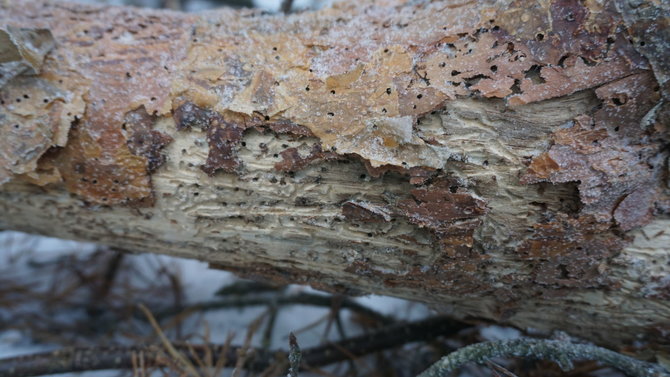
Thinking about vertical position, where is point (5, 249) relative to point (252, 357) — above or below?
above

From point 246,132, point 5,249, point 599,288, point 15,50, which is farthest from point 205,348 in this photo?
point 5,249

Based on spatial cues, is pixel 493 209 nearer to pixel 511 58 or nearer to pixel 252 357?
pixel 511 58

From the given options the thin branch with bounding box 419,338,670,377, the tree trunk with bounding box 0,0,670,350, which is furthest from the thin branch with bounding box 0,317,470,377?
the thin branch with bounding box 419,338,670,377

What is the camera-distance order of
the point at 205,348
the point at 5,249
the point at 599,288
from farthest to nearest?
the point at 5,249 < the point at 205,348 < the point at 599,288

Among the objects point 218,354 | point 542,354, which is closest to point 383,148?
point 542,354

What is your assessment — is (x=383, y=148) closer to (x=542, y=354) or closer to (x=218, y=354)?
(x=542, y=354)

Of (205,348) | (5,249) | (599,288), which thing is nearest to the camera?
(599,288)

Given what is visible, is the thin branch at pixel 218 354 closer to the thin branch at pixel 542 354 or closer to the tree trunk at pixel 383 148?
the tree trunk at pixel 383 148
